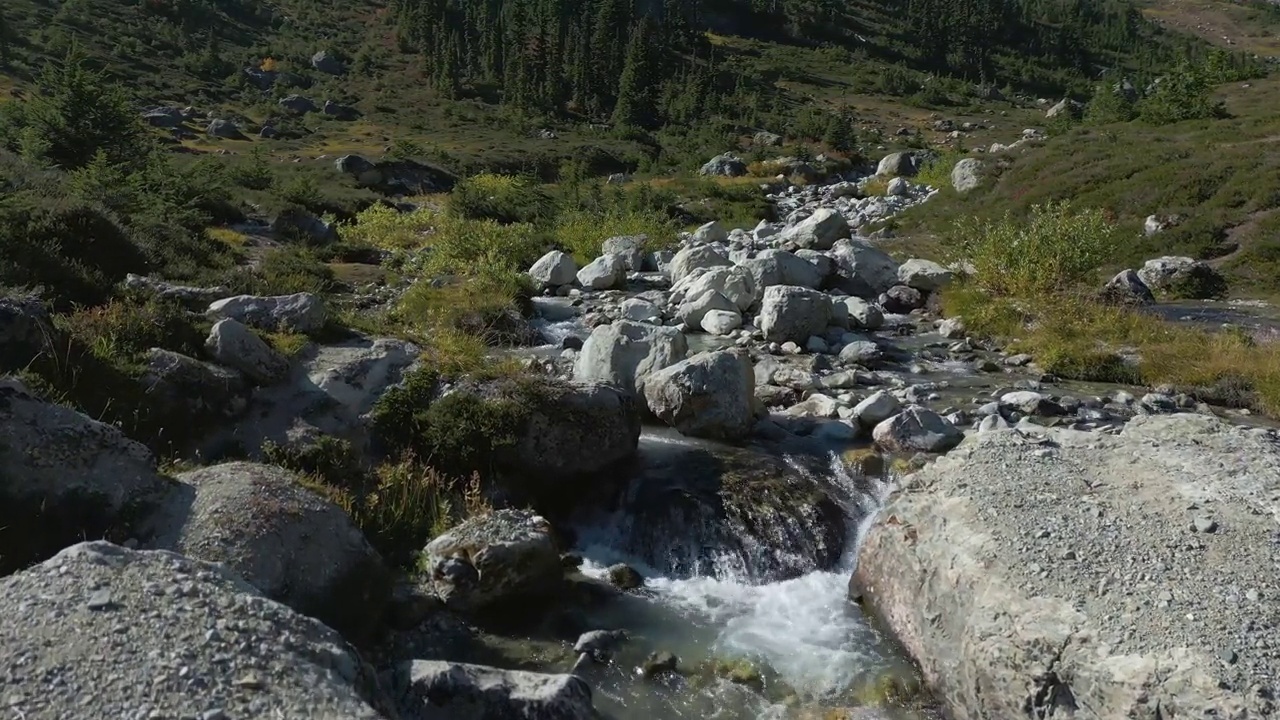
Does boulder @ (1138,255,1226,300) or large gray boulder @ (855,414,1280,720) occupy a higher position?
large gray boulder @ (855,414,1280,720)

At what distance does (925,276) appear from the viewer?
25.3m

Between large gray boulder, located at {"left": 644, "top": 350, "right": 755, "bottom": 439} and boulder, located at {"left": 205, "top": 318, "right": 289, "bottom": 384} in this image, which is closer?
boulder, located at {"left": 205, "top": 318, "right": 289, "bottom": 384}

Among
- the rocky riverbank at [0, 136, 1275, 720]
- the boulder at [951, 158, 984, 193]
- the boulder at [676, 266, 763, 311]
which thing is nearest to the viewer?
the rocky riverbank at [0, 136, 1275, 720]

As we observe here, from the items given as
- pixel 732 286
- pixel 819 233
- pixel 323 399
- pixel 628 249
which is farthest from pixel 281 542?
pixel 819 233

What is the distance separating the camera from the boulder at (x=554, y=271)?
2770 centimetres

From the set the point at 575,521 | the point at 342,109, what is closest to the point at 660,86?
the point at 342,109

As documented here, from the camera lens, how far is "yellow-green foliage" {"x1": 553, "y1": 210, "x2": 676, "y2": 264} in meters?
32.5

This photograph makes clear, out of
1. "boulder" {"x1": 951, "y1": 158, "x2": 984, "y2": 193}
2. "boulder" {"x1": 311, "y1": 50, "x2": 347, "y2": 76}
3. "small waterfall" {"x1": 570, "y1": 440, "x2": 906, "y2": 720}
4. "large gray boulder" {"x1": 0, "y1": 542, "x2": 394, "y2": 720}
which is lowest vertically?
"boulder" {"x1": 311, "y1": 50, "x2": 347, "y2": 76}

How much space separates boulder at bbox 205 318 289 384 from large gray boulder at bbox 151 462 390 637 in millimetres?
3488

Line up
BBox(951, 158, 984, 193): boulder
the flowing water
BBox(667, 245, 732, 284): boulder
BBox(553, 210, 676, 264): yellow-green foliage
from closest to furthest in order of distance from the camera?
the flowing water < BBox(667, 245, 732, 284): boulder < BBox(553, 210, 676, 264): yellow-green foliage < BBox(951, 158, 984, 193): boulder

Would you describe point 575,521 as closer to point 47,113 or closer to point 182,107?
point 47,113

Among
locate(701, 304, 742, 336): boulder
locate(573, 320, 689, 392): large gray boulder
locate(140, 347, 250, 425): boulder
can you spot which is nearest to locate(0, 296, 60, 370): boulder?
locate(140, 347, 250, 425): boulder

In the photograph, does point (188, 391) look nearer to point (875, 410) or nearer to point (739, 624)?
point (739, 624)

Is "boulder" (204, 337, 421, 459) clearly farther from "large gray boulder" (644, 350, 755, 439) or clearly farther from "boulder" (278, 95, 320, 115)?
"boulder" (278, 95, 320, 115)
